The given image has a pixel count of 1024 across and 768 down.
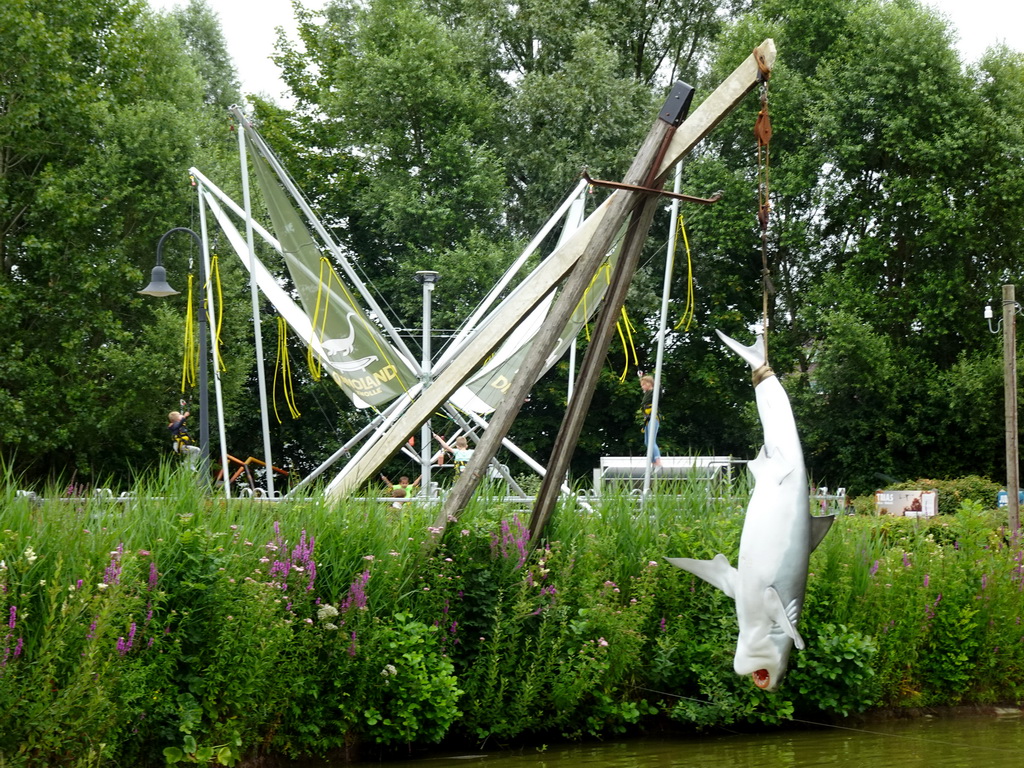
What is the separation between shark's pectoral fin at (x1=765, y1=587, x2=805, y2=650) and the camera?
488cm

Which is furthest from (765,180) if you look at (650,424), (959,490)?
(959,490)

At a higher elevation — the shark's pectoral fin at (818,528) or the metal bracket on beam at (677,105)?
the metal bracket on beam at (677,105)

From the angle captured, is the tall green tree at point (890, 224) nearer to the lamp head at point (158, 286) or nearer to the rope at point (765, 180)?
the lamp head at point (158, 286)

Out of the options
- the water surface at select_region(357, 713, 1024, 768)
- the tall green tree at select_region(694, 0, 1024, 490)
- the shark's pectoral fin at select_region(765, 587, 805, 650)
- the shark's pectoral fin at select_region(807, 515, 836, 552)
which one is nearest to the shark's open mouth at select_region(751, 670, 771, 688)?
the shark's pectoral fin at select_region(765, 587, 805, 650)

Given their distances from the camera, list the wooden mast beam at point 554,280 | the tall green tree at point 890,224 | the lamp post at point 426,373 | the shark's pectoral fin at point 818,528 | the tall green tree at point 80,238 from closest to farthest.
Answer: the shark's pectoral fin at point 818,528
the wooden mast beam at point 554,280
the lamp post at point 426,373
the tall green tree at point 80,238
the tall green tree at point 890,224

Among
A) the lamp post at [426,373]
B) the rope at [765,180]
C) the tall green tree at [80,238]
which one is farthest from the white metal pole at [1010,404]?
the tall green tree at [80,238]

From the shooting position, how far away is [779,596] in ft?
16.1

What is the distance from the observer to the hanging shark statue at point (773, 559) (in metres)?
4.92

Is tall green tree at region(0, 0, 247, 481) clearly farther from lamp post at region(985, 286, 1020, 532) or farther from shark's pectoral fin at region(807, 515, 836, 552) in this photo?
shark's pectoral fin at region(807, 515, 836, 552)

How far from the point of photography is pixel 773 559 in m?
4.90

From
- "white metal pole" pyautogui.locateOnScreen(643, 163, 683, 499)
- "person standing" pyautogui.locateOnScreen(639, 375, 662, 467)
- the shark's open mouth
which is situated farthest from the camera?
"person standing" pyautogui.locateOnScreen(639, 375, 662, 467)

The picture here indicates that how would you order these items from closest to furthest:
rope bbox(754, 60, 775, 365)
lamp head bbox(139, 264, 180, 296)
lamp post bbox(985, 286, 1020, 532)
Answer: rope bbox(754, 60, 775, 365) → lamp head bbox(139, 264, 180, 296) → lamp post bbox(985, 286, 1020, 532)

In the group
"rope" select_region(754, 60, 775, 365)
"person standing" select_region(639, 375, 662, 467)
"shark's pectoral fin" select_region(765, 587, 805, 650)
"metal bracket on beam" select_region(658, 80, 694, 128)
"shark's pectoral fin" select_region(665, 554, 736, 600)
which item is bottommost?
"shark's pectoral fin" select_region(765, 587, 805, 650)

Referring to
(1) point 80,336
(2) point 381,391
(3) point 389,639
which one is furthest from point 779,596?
(1) point 80,336
